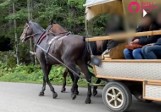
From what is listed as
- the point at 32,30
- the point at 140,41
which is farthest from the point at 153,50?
the point at 32,30

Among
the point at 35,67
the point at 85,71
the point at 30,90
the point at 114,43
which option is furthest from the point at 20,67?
the point at 114,43

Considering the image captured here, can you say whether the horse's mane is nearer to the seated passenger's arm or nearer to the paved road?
the paved road

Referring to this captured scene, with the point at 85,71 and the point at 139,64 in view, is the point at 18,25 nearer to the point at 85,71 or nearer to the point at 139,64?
the point at 85,71

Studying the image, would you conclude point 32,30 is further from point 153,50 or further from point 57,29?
point 153,50

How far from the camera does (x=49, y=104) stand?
9156 millimetres

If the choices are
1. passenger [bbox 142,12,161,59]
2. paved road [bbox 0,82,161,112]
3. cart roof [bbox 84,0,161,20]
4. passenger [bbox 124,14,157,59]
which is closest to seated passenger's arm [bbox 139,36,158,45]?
passenger [bbox 124,14,157,59]

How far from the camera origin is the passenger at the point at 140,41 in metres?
7.39

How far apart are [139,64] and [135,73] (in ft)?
0.77

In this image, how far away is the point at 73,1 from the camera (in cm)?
1489

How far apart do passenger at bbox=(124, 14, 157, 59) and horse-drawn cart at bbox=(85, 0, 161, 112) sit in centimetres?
19

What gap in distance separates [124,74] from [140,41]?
78 cm

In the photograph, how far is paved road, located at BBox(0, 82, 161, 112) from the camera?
27.6ft

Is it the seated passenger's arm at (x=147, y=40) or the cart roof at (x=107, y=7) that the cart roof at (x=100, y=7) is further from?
the seated passenger's arm at (x=147, y=40)

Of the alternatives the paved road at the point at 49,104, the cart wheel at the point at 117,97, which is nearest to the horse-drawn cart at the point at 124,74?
the cart wheel at the point at 117,97
